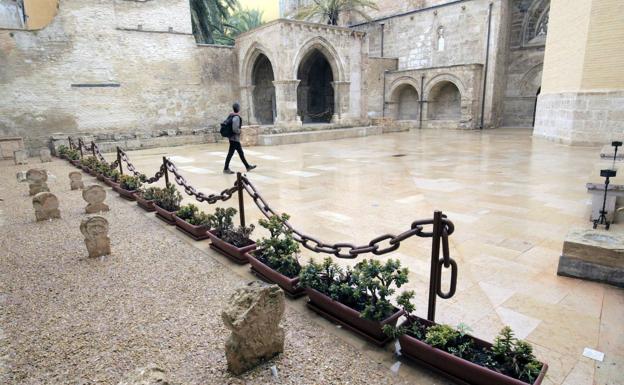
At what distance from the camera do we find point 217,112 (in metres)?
19.4

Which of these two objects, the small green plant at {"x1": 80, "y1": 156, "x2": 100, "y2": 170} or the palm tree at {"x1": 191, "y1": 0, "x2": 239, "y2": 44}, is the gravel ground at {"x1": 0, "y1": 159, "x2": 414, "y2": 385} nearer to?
the small green plant at {"x1": 80, "y1": 156, "x2": 100, "y2": 170}

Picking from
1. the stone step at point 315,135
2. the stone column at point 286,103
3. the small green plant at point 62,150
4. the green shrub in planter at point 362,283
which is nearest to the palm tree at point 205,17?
the stone column at point 286,103

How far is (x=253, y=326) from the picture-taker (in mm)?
2385

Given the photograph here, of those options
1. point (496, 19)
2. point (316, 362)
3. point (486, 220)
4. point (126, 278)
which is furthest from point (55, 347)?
point (496, 19)

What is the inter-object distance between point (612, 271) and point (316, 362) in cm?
278

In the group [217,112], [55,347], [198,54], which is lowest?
[55,347]

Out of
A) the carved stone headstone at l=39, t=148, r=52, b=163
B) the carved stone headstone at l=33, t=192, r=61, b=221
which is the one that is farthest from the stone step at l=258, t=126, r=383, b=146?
the carved stone headstone at l=33, t=192, r=61, b=221

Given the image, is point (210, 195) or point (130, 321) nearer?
point (130, 321)

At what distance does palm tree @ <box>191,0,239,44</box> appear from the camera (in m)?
24.5

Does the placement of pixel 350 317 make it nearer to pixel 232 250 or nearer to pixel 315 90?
pixel 232 250

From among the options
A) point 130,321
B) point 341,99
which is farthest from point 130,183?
point 341,99

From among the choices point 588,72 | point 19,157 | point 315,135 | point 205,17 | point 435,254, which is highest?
point 205,17

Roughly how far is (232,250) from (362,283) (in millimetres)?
1953

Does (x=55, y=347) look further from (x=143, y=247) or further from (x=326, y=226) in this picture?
(x=326, y=226)
